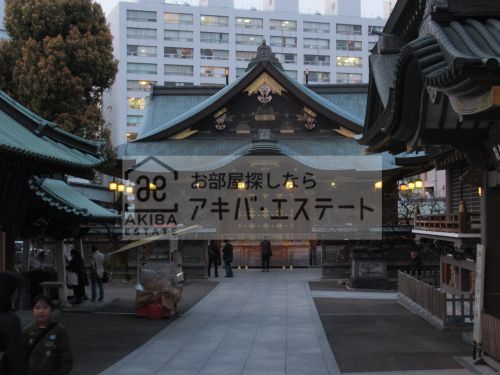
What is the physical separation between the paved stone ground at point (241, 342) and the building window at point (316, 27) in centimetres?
6465

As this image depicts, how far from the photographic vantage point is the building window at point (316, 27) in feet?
266

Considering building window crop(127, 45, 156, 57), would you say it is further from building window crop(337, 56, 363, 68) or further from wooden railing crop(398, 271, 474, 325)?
wooden railing crop(398, 271, 474, 325)

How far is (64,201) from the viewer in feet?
56.0

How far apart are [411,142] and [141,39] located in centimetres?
6660

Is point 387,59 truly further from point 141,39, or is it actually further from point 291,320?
point 141,39

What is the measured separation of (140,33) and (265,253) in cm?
5114

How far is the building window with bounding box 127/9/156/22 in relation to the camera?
7369 cm

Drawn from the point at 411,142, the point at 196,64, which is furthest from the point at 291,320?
the point at 196,64

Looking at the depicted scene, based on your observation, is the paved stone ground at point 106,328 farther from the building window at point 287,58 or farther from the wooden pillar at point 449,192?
the building window at point 287,58

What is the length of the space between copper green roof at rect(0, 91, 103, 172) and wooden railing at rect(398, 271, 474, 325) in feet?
28.5

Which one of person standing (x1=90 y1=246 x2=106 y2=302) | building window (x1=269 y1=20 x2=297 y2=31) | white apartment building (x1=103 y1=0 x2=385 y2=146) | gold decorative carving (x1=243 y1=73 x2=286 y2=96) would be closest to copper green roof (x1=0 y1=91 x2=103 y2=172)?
person standing (x1=90 y1=246 x2=106 y2=302)

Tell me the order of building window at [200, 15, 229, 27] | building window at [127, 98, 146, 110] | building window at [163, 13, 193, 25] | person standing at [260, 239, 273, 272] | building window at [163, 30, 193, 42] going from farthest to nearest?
building window at [200, 15, 229, 27] → building window at [163, 13, 193, 25] → building window at [163, 30, 193, 42] → building window at [127, 98, 146, 110] → person standing at [260, 239, 273, 272]

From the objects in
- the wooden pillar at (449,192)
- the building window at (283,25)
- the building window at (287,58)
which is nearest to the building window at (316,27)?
the building window at (283,25)

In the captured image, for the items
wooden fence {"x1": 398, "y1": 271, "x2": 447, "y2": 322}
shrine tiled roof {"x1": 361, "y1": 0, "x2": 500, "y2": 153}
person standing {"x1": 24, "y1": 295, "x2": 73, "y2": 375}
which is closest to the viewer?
person standing {"x1": 24, "y1": 295, "x2": 73, "y2": 375}
